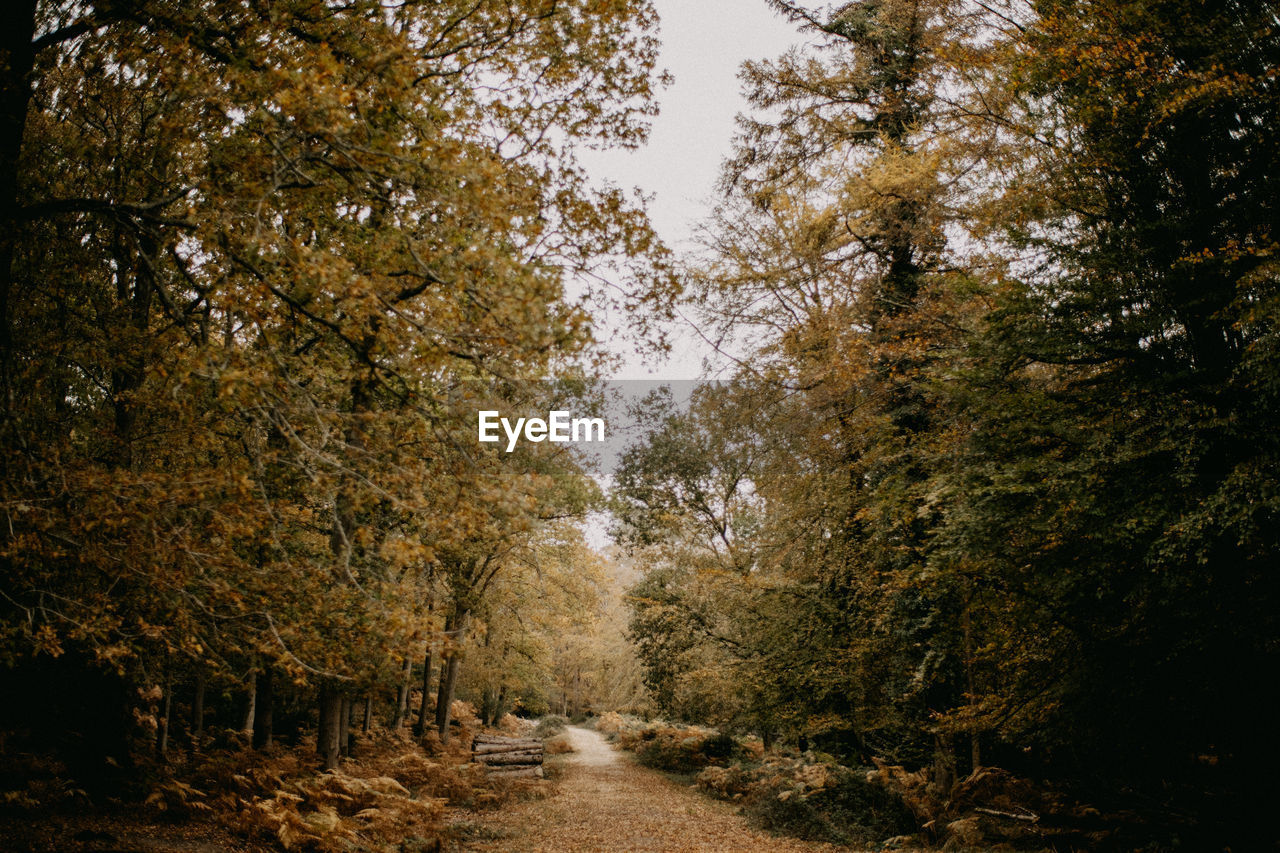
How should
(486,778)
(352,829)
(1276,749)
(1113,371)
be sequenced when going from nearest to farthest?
(1276,749) < (1113,371) < (352,829) < (486,778)

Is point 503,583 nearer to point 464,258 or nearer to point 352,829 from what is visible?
point 352,829

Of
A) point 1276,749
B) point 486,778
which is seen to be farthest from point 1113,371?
point 486,778

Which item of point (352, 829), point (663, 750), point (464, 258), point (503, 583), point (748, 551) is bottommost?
point (663, 750)

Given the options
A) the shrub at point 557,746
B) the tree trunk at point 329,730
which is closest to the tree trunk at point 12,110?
the tree trunk at point 329,730

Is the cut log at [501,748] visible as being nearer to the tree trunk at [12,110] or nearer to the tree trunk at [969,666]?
the tree trunk at [969,666]

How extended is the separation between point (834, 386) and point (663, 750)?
14418mm

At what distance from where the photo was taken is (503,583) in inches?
781

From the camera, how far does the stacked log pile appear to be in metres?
16.1

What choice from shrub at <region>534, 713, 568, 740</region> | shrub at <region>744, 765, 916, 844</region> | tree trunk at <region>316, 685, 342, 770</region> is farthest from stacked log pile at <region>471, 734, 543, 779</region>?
shrub at <region>534, 713, 568, 740</region>

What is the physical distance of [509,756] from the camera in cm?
1662

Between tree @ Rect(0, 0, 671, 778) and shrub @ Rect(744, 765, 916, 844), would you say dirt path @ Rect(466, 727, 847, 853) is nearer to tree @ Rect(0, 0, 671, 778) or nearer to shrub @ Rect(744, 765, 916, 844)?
shrub @ Rect(744, 765, 916, 844)

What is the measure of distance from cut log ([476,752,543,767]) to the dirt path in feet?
3.23

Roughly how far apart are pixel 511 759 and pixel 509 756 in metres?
0.09

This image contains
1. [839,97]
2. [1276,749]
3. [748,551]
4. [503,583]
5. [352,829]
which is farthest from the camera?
[503,583]
